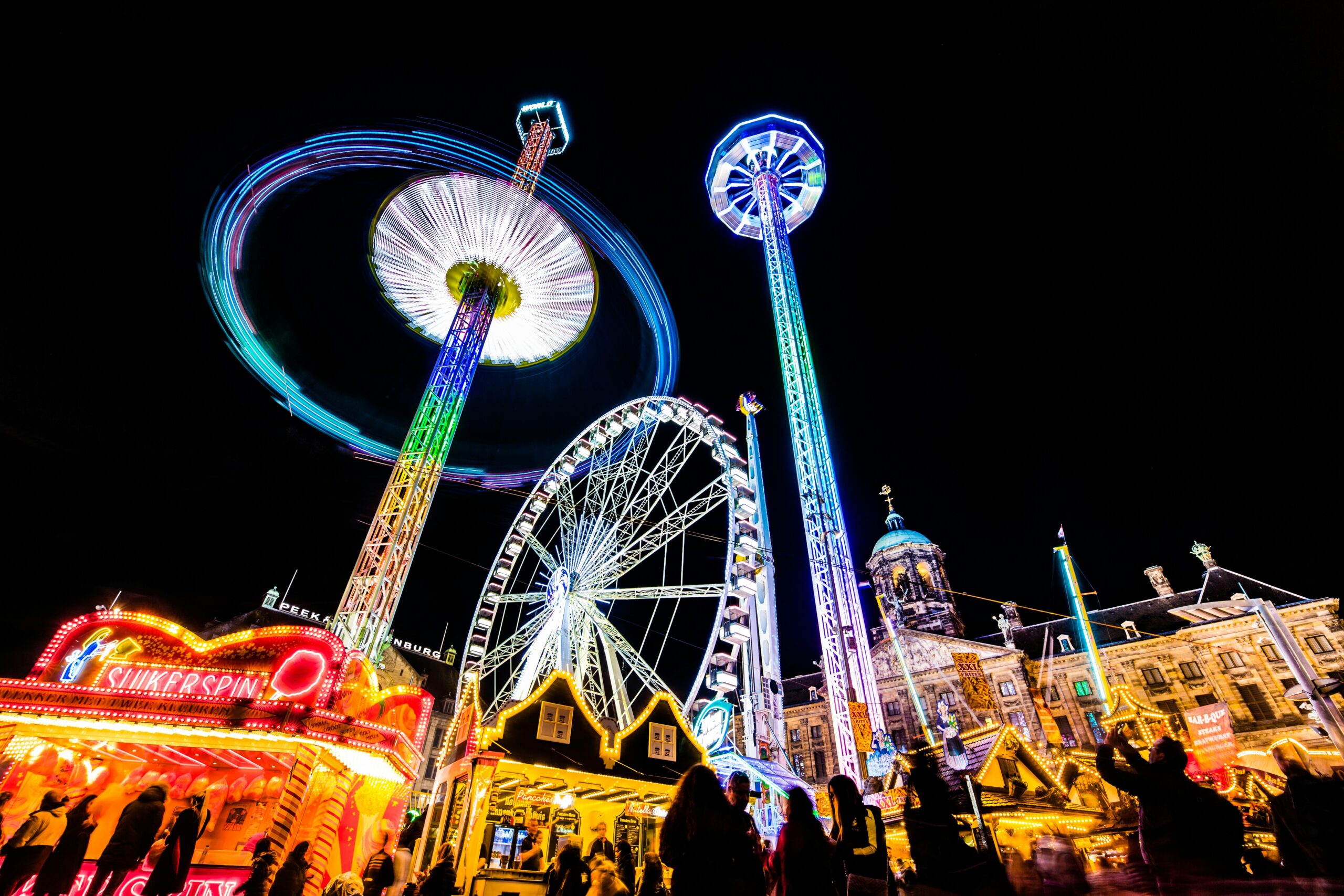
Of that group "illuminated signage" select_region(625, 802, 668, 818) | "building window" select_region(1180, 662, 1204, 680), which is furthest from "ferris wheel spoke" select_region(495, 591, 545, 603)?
"building window" select_region(1180, 662, 1204, 680)

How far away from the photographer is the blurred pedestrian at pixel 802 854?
324cm

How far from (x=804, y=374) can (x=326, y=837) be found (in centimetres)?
1575

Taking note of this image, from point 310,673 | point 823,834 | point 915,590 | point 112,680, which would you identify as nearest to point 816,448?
point 310,673

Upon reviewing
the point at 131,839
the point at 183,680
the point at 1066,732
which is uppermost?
the point at 1066,732

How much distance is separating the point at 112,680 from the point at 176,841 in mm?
4310

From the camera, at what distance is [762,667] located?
16156mm

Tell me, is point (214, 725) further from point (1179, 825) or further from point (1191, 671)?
point (1191, 671)

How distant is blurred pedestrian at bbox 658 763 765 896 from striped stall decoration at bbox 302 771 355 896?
792 cm

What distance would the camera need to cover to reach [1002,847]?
39.6ft

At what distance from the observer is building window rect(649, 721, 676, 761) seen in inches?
577

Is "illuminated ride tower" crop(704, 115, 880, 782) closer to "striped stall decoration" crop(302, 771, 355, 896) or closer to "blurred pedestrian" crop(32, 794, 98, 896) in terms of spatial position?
"striped stall decoration" crop(302, 771, 355, 896)

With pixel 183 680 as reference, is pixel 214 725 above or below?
below

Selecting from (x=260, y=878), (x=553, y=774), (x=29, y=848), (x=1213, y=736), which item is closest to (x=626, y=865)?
(x=553, y=774)

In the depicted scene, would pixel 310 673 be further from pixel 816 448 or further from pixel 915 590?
pixel 915 590
